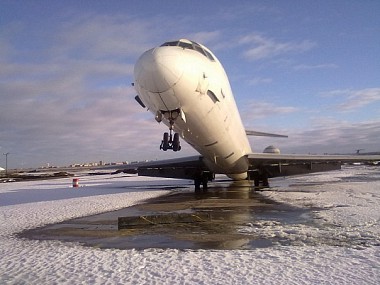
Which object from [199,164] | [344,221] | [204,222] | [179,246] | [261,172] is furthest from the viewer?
[261,172]

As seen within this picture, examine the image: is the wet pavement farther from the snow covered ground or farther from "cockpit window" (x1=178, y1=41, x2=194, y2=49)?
"cockpit window" (x1=178, y1=41, x2=194, y2=49)

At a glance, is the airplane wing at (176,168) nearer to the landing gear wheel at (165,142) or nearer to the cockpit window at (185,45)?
the landing gear wheel at (165,142)

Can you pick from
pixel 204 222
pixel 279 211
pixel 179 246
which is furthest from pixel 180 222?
pixel 279 211

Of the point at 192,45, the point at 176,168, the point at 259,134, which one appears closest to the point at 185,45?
the point at 192,45

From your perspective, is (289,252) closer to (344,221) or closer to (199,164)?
(344,221)

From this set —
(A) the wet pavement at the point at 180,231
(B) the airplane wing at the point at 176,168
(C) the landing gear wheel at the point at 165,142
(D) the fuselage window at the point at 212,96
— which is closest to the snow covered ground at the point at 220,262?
(A) the wet pavement at the point at 180,231

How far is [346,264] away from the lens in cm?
514

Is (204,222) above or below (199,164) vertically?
below

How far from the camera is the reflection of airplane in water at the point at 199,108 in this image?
9570 mm

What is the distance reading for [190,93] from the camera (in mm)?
10500

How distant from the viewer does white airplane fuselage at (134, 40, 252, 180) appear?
948cm

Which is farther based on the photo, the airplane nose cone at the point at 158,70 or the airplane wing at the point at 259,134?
the airplane wing at the point at 259,134

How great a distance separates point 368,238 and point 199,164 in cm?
1382

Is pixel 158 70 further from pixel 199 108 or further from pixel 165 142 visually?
pixel 165 142
